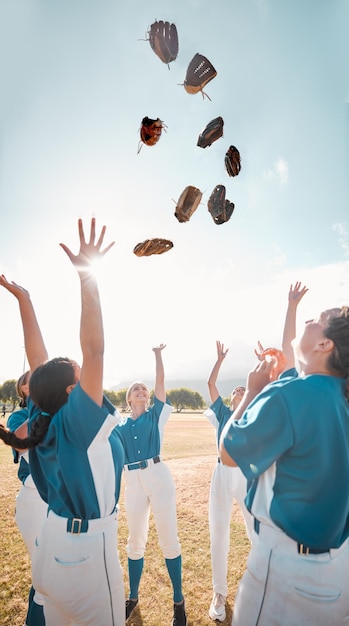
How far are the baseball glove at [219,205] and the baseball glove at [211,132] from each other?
642mm

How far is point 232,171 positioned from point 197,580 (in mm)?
5779

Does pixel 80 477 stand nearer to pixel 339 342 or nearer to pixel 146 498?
pixel 339 342

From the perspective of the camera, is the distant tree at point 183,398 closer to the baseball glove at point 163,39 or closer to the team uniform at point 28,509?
the team uniform at point 28,509

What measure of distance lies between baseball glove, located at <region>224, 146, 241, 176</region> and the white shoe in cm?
545

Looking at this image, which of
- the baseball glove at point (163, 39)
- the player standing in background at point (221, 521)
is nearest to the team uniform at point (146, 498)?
the player standing in background at point (221, 521)

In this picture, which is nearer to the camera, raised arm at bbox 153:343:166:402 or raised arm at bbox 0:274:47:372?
raised arm at bbox 0:274:47:372

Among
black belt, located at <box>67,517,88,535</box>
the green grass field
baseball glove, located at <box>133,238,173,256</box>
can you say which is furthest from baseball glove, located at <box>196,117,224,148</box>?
the green grass field

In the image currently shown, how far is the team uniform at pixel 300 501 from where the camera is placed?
69.8 inches

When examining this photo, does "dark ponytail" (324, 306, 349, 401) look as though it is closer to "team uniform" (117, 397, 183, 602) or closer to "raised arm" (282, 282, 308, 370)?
"raised arm" (282, 282, 308, 370)

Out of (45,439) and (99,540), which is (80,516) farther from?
(45,439)

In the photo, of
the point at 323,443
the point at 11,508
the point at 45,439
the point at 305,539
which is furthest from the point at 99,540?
the point at 11,508

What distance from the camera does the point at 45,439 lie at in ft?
7.34

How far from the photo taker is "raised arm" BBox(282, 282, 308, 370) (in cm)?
307

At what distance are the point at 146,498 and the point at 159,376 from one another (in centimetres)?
155
